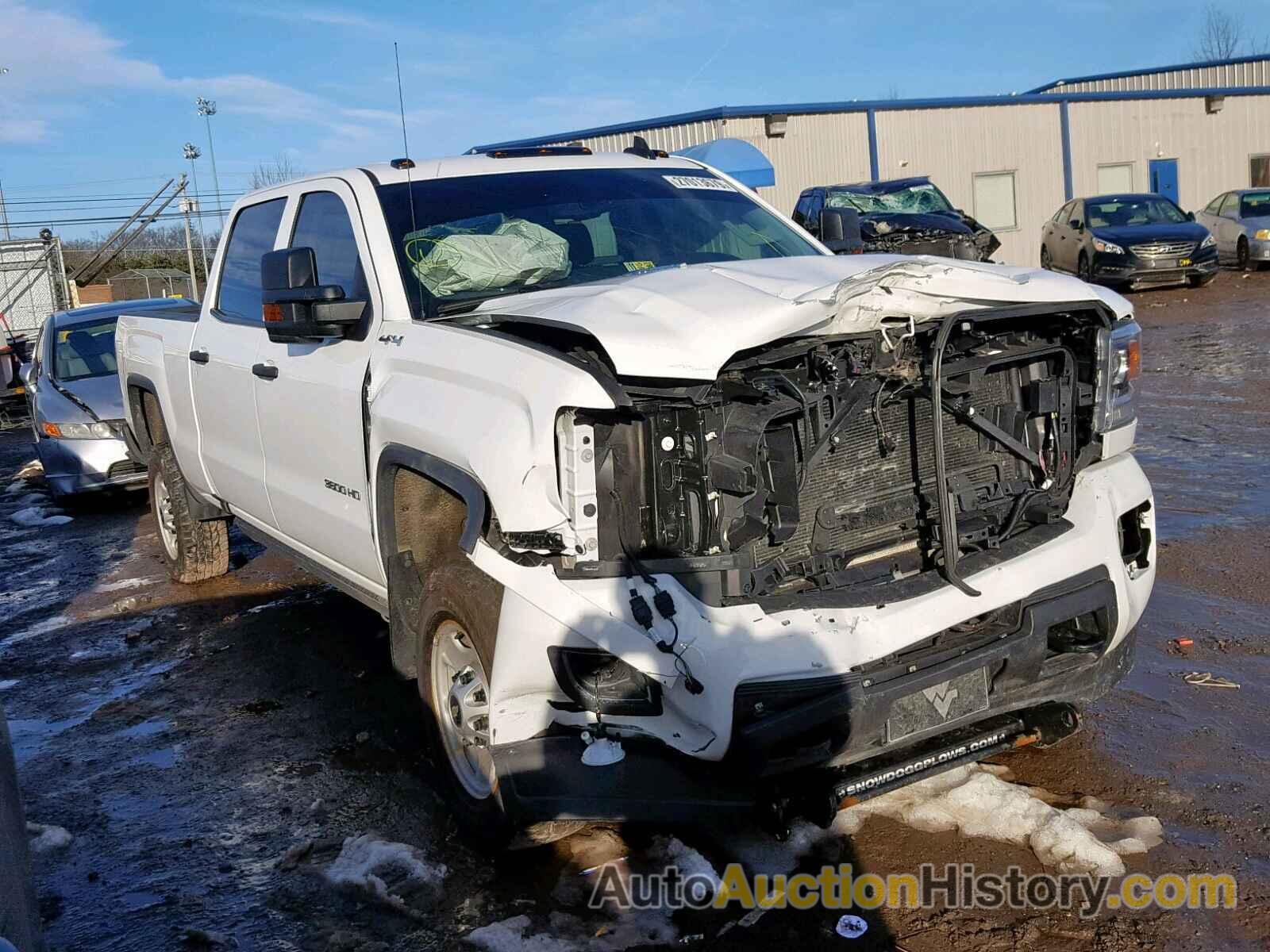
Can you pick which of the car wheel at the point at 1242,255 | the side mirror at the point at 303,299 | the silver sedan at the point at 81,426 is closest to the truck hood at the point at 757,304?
the side mirror at the point at 303,299

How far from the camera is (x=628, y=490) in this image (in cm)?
320

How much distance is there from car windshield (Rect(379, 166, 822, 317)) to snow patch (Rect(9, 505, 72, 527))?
24.2ft

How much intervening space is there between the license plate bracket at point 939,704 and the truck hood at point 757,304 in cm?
101

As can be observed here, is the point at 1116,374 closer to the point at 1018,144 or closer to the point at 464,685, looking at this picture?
the point at 464,685

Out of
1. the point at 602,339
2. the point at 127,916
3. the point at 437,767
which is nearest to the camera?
the point at 602,339

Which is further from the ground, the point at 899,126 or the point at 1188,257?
the point at 899,126

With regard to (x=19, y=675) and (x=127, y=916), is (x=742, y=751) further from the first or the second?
(x=19, y=675)

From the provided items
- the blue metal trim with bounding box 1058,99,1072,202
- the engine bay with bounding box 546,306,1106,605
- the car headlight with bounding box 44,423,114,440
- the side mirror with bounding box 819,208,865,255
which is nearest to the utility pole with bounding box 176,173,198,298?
the car headlight with bounding box 44,423,114,440

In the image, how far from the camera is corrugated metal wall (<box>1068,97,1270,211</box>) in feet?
97.1

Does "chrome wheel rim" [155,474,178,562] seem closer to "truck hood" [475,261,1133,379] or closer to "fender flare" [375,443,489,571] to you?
"fender flare" [375,443,489,571]

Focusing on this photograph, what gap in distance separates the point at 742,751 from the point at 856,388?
3.39 feet

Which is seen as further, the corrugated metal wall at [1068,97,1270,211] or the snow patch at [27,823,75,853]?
the corrugated metal wall at [1068,97,1270,211]

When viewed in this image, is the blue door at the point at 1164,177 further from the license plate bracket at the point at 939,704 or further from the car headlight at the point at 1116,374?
the license plate bracket at the point at 939,704

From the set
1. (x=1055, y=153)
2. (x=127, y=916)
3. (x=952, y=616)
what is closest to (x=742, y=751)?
(x=952, y=616)
